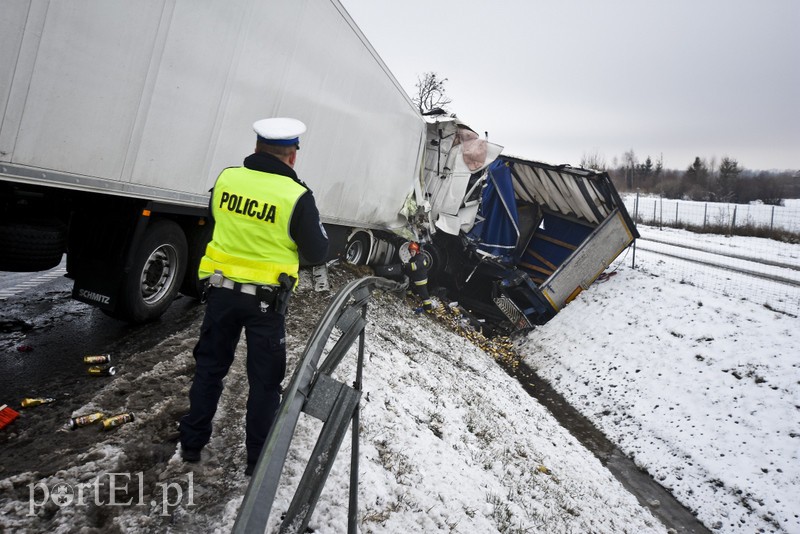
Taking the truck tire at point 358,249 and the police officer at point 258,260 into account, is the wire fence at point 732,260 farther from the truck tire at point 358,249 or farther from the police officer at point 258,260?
the police officer at point 258,260

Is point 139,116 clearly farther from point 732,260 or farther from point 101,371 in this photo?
point 732,260

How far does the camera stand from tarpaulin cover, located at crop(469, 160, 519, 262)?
10.6 m

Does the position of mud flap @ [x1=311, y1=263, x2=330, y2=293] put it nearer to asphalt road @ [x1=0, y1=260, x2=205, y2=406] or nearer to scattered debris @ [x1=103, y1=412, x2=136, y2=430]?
asphalt road @ [x1=0, y1=260, x2=205, y2=406]

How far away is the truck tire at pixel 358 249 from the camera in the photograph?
9102 millimetres

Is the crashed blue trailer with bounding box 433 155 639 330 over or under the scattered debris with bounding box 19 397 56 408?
over

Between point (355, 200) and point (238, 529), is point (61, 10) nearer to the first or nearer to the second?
point (238, 529)

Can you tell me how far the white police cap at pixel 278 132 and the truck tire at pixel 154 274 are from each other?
2133 millimetres

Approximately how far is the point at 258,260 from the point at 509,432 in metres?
4.00

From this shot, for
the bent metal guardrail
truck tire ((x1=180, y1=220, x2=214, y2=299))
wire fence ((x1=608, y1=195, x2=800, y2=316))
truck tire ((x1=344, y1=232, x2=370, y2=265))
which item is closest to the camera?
the bent metal guardrail

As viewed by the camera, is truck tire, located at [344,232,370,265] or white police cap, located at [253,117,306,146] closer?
white police cap, located at [253,117,306,146]

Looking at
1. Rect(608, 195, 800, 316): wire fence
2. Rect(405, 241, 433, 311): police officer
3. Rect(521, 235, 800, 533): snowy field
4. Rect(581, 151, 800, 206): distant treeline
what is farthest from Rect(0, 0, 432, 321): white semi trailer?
Rect(581, 151, 800, 206): distant treeline

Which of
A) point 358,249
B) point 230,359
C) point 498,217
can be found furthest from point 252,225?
point 498,217

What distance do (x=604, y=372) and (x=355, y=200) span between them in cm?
540

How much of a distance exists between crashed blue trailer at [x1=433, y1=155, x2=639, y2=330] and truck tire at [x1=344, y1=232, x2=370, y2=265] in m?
2.14
